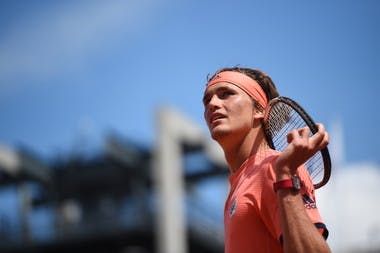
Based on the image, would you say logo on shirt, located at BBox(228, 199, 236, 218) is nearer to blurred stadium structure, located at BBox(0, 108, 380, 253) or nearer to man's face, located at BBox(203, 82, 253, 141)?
man's face, located at BBox(203, 82, 253, 141)

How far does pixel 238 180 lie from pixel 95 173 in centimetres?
3387

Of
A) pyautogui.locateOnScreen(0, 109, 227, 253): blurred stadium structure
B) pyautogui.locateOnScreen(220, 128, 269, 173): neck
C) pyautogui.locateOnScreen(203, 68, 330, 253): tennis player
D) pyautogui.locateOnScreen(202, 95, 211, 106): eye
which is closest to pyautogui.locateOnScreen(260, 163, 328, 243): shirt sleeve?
pyautogui.locateOnScreen(203, 68, 330, 253): tennis player

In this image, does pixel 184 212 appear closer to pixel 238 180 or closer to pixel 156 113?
pixel 156 113

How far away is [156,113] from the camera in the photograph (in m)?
32.2

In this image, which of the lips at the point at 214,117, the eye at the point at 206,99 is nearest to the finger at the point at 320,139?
the lips at the point at 214,117

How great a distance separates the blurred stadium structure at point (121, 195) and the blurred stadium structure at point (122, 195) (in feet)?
0.13

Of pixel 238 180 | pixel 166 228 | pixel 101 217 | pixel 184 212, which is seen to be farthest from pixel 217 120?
pixel 101 217

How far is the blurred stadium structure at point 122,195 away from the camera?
31828 millimetres

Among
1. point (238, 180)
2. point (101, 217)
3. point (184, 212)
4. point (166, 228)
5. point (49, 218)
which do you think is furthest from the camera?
point (49, 218)

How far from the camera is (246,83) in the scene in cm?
377

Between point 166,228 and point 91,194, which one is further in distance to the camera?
point 91,194

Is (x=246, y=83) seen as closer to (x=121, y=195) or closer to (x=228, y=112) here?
(x=228, y=112)

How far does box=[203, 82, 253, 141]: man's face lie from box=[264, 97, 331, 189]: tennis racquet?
11 centimetres

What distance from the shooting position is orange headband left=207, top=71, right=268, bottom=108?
3748 mm
